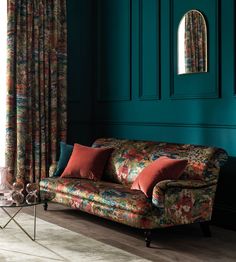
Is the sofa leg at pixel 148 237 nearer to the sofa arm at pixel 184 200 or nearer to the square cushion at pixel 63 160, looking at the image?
the sofa arm at pixel 184 200

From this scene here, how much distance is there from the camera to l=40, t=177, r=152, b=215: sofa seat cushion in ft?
14.7

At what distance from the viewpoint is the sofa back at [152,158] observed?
479 centimetres

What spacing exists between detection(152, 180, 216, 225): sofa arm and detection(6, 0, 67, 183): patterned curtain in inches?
105

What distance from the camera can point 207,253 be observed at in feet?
14.0

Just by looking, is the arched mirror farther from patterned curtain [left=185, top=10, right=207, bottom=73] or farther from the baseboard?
the baseboard

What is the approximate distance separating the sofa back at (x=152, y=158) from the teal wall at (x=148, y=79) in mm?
366

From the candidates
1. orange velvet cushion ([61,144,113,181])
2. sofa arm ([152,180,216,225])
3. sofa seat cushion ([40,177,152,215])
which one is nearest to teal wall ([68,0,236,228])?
sofa arm ([152,180,216,225])

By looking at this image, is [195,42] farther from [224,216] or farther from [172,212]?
[172,212]

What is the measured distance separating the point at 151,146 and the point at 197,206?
A: 3.10ft

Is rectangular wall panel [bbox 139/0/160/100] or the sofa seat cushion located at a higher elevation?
rectangular wall panel [bbox 139/0/160/100]

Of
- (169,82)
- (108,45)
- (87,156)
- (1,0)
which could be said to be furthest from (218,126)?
(1,0)

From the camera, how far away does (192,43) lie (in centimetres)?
570

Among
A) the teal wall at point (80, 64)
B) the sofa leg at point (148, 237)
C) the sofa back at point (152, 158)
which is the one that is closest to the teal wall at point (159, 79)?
the teal wall at point (80, 64)

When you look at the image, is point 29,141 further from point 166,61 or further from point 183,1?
point 183,1
